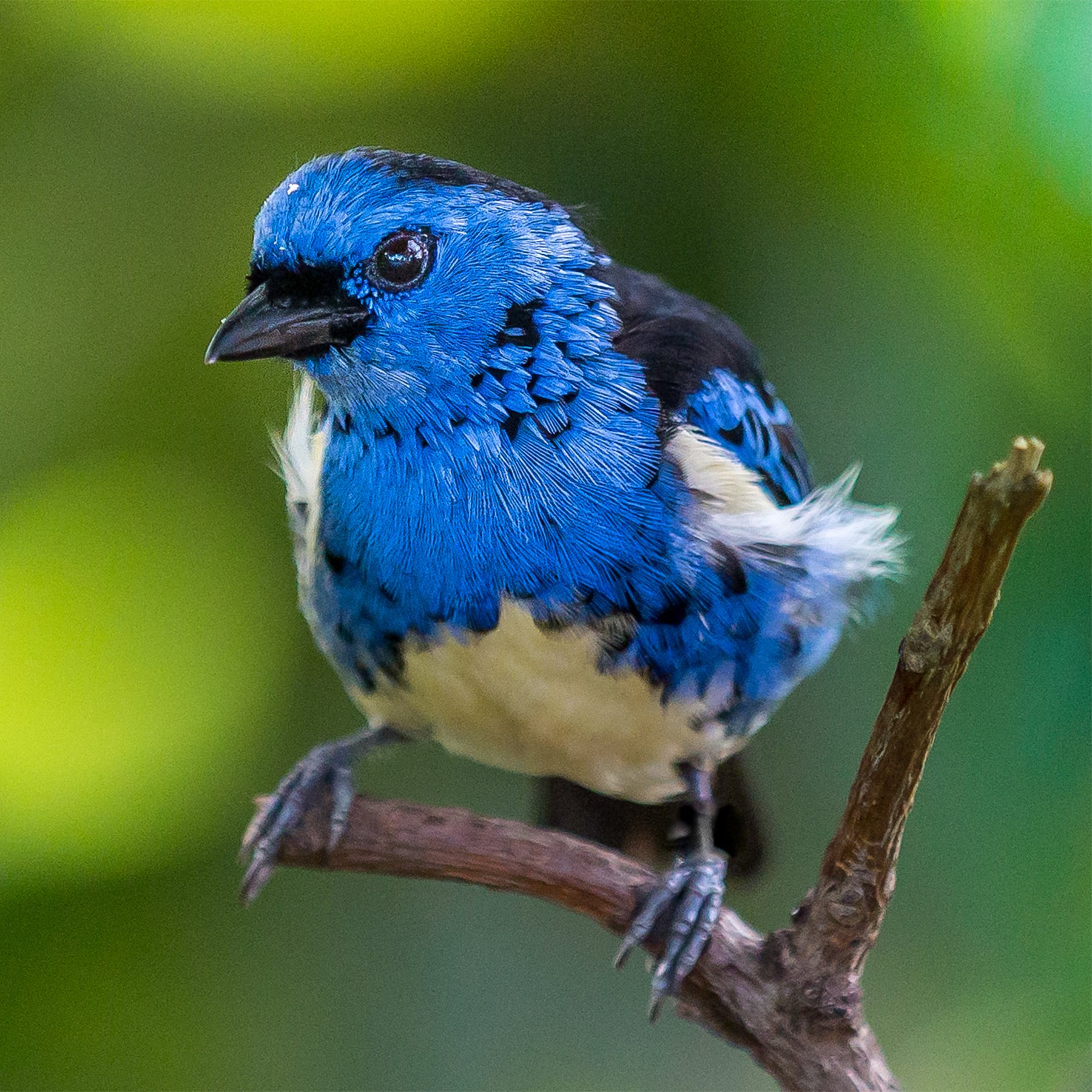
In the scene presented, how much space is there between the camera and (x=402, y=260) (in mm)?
940

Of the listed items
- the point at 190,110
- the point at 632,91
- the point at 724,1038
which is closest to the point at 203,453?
the point at 190,110

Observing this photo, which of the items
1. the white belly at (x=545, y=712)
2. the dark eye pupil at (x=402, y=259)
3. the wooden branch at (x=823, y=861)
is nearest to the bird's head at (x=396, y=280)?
the dark eye pupil at (x=402, y=259)

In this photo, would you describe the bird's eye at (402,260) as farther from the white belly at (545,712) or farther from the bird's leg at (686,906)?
the bird's leg at (686,906)

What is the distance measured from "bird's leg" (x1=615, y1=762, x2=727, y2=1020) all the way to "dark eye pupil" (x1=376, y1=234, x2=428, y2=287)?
1.80 feet

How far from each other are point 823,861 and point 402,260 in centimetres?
55

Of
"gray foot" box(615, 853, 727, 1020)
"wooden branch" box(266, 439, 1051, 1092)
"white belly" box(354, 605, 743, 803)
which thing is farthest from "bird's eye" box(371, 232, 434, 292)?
"gray foot" box(615, 853, 727, 1020)

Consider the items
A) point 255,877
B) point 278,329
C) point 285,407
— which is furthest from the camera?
point 285,407

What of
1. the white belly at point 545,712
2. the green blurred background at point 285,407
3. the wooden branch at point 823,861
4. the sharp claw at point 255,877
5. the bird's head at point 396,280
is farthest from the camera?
the green blurred background at point 285,407

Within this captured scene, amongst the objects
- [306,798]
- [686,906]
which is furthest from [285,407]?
[686,906]

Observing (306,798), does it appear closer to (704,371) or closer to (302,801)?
(302,801)

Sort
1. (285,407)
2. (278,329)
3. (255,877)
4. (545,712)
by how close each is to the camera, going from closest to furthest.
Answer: (278,329)
(545,712)
(255,877)
(285,407)

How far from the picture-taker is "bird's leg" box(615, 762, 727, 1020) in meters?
1.09

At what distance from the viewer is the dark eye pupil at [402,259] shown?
3.05 feet

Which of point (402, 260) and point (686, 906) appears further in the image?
point (686, 906)
